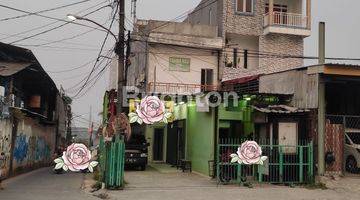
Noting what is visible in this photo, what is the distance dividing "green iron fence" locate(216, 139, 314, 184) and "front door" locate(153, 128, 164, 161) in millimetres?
12733

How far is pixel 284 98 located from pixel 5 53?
15811 millimetres

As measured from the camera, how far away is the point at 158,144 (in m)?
30.3

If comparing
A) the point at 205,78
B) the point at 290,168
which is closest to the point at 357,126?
the point at 290,168

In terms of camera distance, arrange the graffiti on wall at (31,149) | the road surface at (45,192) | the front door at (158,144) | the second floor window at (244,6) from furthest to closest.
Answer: the second floor window at (244,6)
the front door at (158,144)
the graffiti on wall at (31,149)
the road surface at (45,192)

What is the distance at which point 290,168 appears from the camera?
1736 centimetres

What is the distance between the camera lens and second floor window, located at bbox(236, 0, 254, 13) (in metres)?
33.3

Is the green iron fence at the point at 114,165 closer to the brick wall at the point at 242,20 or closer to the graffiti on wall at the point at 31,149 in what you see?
the graffiti on wall at the point at 31,149

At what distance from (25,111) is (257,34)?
57.1 ft

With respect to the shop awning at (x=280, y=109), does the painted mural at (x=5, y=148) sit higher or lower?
lower

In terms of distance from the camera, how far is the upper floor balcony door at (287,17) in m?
33.0

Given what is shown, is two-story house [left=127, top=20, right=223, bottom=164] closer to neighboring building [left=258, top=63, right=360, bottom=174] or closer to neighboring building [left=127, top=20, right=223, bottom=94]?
neighboring building [left=127, top=20, right=223, bottom=94]

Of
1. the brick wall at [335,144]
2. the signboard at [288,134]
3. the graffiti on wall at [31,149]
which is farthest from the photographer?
the graffiti on wall at [31,149]

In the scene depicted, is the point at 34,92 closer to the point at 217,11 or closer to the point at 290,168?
the point at 217,11

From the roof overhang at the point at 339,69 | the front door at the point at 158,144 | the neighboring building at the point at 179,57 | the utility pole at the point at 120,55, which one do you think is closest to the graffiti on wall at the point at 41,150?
the front door at the point at 158,144
